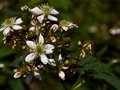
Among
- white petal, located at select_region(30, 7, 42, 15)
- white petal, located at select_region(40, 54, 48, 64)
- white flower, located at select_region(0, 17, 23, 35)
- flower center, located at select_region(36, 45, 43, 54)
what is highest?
white petal, located at select_region(30, 7, 42, 15)

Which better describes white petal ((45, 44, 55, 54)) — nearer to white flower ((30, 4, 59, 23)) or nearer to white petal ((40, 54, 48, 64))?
white petal ((40, 54, 48, 64))

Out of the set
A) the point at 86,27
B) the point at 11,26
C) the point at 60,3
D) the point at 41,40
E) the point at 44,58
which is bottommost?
the point at 44,58

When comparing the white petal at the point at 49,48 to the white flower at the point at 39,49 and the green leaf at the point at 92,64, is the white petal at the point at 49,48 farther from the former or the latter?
the green leaf at the point at 92,64

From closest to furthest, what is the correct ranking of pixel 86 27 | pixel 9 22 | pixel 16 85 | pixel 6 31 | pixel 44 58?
pixel 44 58 → pixel 6 31 → pixel 9 22 → pixel 16 85 → pixel 86 27

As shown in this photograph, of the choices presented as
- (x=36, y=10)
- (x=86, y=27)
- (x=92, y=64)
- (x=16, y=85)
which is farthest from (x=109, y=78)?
(x=86, y=27)

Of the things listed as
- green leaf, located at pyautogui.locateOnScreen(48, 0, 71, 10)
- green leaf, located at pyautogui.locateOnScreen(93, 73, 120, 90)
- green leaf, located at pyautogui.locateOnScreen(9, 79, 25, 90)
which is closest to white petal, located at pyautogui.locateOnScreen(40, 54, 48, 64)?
green leaf, located at pyautogui.locateOnScreen(93, 73, 120, 90)

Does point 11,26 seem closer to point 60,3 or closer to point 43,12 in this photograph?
point 43,12

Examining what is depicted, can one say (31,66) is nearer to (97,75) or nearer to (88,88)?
(97,75)
